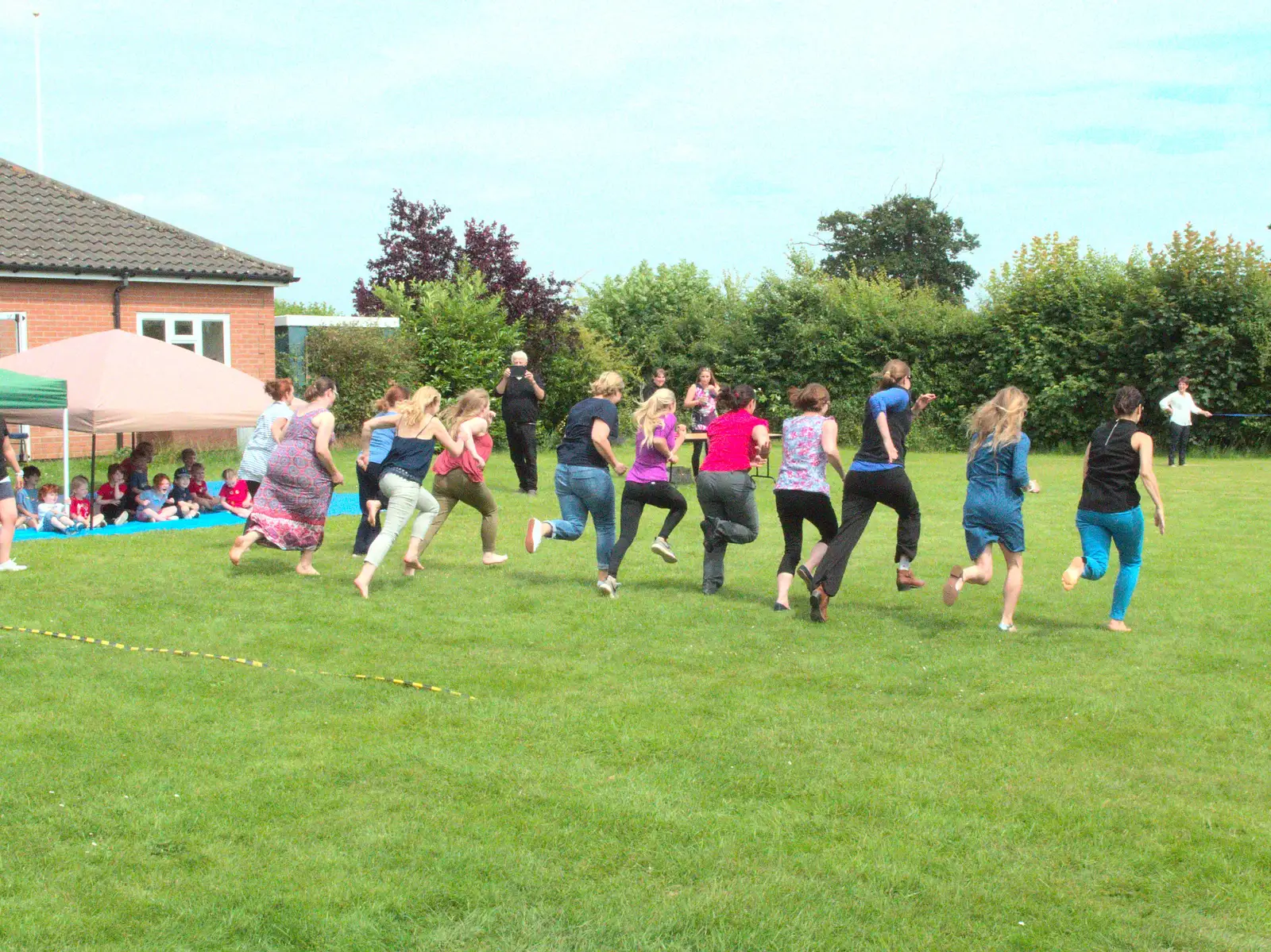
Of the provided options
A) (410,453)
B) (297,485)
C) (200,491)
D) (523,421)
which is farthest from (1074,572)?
(200,491)

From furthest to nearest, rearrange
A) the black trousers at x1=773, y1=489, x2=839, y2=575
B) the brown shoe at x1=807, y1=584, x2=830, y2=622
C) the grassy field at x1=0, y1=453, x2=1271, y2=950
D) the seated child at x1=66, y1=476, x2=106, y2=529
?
the seated child at x1=66, y1=476, x2=106, y2=529, the black trousers at x1=773, y1=489, x2=839, y2=575, the brown shoe at x1=807, y1=584, x2=830, y2=622, the grassy field at x1=0, y1=453, x2=1271, y2=950

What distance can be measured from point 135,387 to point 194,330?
10281 millimetres

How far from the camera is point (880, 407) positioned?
9.19m

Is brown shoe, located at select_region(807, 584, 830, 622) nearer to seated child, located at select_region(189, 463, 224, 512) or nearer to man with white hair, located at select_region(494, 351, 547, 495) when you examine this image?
man with white hair, located at select_region(494, 351, 547, 495)

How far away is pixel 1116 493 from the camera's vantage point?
28.2 feet

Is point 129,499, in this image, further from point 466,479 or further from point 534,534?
point 534,534

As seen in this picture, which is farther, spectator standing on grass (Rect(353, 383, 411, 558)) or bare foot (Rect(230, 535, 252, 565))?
spectator standing on grass (Rect(353, 383, 411, 558))

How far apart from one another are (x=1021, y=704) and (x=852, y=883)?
2.72 metres

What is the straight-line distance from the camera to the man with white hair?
56.0ft

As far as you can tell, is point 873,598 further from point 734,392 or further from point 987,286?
point 987,286

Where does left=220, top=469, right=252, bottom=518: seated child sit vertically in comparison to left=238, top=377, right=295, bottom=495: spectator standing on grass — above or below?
below

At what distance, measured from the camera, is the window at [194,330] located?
79.4 ft

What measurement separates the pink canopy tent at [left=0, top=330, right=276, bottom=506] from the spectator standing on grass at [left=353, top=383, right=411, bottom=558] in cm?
356

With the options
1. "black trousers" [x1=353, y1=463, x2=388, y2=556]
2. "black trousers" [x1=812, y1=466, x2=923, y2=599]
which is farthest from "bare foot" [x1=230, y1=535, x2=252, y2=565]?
"black trousers" [x1=812, y1=466, x2=923, y2=599]
